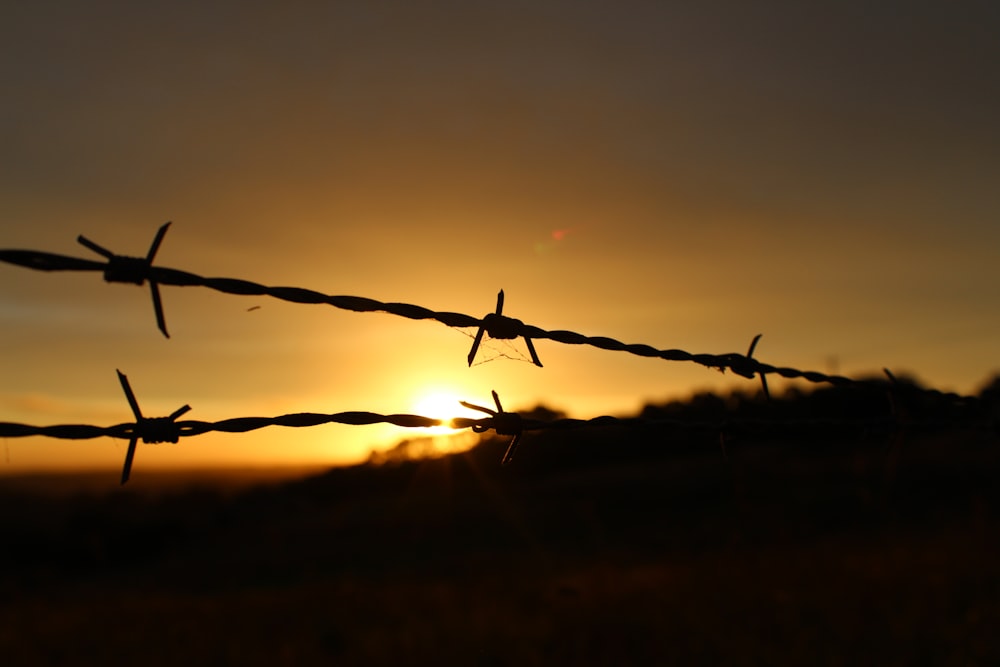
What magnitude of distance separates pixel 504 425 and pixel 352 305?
660 mm

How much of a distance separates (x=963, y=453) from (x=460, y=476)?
15.6 meters

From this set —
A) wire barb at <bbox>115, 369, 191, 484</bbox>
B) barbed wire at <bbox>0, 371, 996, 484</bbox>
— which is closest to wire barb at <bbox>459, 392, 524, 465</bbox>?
barbed wire at <bbox>0, 371, 996, 484</bbox>

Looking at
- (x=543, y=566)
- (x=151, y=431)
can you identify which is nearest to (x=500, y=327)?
(x=151, y=431)

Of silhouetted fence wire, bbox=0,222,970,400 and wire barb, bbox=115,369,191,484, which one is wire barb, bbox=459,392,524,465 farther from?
wire barb, bbox=115,369,191,484

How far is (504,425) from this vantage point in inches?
95.5

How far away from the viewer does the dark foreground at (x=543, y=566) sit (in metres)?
5.30

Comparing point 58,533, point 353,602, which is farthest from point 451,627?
point 58,533

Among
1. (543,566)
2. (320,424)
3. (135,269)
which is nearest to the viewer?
(135,269)

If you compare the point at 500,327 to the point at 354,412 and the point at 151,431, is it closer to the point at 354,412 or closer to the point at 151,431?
the point at 354,412

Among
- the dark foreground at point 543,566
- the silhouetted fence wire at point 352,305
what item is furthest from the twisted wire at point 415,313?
the dark foreground at point 543,566

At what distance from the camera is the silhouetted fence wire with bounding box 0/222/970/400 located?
5.41ft

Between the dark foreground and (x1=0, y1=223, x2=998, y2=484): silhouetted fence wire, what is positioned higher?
(x1=0, y1=223, x2=998, y2=484): silhouetted fence wire

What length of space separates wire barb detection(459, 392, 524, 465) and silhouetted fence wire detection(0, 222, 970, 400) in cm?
22

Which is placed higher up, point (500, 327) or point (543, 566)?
point (500, 327)
